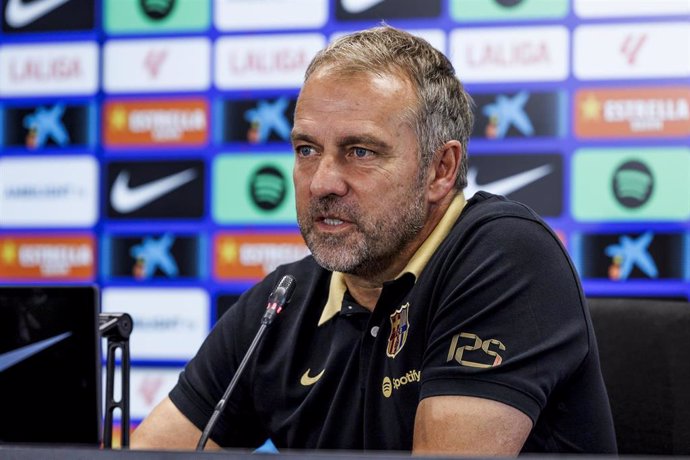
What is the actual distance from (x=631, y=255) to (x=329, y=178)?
1.68 meters

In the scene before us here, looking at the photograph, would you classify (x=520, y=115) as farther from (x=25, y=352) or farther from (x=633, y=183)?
(x=25, y=352)

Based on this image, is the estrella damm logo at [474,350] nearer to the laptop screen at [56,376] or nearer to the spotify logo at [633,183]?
the laptop screen at [56,376]

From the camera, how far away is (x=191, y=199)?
309cm

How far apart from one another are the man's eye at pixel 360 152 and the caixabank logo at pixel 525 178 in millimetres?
1451

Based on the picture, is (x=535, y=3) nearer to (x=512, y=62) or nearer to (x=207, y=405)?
(x=512, y=62)

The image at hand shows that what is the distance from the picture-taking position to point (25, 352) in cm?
108

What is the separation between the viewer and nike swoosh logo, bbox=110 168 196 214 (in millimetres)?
3098

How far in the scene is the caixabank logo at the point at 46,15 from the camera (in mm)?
3186

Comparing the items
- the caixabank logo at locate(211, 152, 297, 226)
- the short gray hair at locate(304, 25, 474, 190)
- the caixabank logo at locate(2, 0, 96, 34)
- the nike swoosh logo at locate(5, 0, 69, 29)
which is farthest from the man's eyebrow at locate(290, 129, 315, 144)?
the nike swoosh logo at locate(5, 0, 69, 29)

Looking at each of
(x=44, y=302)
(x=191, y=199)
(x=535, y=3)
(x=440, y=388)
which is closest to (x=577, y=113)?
(x=535, y=3)

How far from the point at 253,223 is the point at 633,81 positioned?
134 centimetres

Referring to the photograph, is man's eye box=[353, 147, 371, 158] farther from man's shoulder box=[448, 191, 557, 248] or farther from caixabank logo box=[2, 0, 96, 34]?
caixabank logo box=[2, 0, 96, 34]

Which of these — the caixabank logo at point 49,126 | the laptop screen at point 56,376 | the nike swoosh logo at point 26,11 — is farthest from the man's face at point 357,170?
the nike swoosh logo at point 26,11

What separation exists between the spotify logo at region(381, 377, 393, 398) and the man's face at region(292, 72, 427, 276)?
0.21 m
